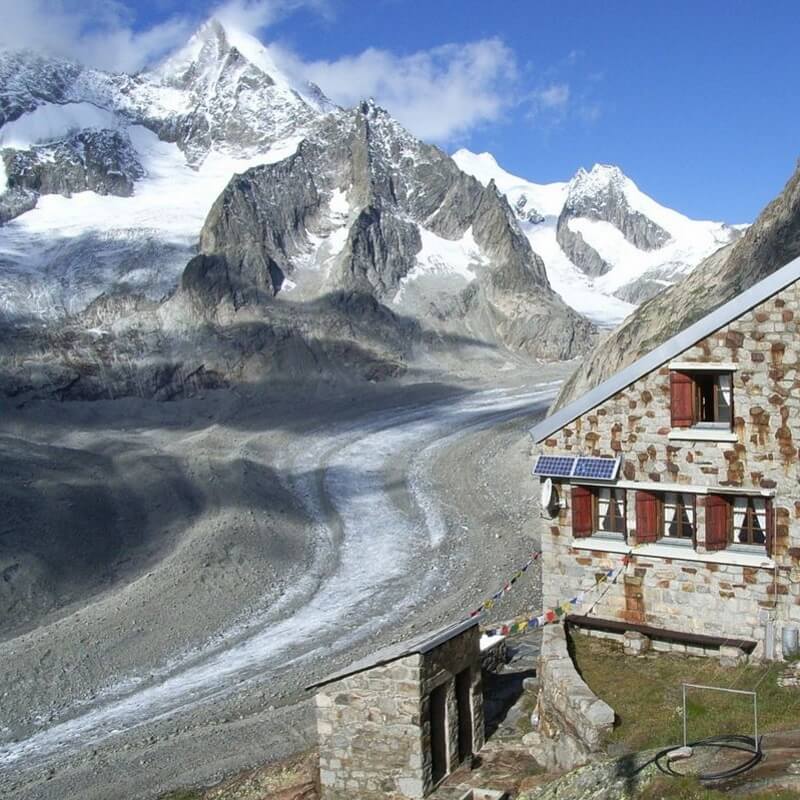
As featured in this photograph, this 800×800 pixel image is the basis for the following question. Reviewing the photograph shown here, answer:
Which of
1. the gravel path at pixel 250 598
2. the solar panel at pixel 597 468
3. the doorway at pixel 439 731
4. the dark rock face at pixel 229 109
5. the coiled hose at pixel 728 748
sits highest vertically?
the dark rock face at pixel 229 109

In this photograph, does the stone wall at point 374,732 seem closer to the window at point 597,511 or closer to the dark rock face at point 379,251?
the window at point 597,511

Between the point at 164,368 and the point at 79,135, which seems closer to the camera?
the point at 164,368

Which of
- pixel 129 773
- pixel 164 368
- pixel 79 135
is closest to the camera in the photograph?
pixel 129 773

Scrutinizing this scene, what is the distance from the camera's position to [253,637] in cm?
2994

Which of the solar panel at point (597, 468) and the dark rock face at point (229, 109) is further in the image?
the dark rock face at point (229, 109)

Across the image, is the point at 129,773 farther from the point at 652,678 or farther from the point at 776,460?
the point at 776,460

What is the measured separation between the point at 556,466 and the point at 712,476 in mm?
2567

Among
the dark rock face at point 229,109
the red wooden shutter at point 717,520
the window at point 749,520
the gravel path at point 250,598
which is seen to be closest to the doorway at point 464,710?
the red wooden shutter at point 717,520

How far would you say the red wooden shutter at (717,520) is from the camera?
14.2 metres

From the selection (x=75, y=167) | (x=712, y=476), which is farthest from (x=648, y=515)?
(x=75, y=167)

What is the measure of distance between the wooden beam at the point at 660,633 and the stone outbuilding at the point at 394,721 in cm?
285

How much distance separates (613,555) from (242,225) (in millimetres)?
108656

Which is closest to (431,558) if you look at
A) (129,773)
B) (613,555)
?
(129,773)

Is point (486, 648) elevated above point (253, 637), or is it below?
above
